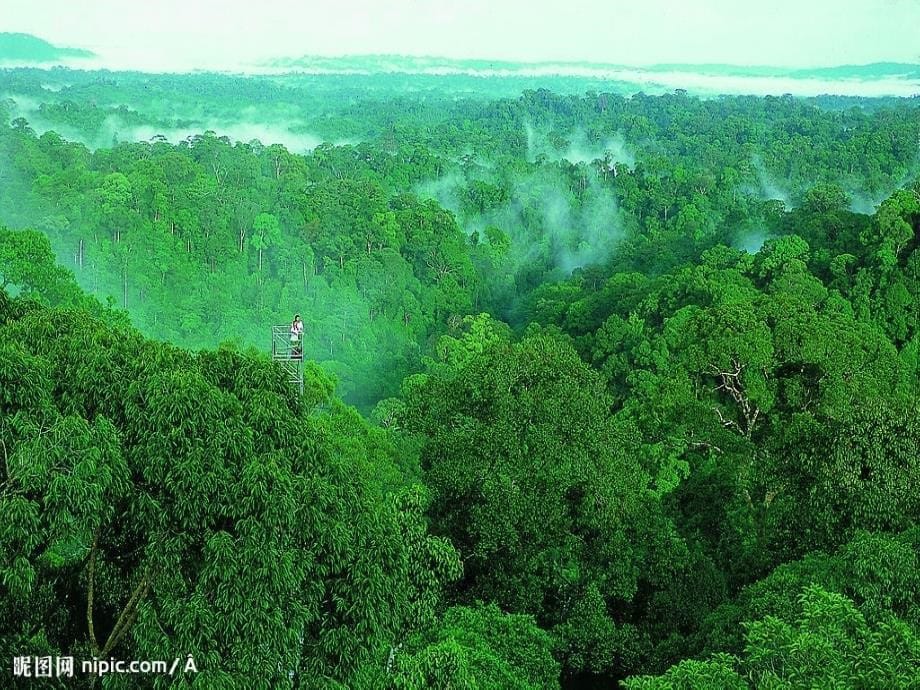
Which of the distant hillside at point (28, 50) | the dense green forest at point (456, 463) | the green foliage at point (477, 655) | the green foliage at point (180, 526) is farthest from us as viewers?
the distant hillside at point (28, 50)

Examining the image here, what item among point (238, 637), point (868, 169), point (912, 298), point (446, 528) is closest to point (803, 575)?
point (446, 528)

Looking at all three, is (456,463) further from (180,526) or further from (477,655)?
(180,526)

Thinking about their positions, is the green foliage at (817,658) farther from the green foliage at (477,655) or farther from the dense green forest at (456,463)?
the green foliage at (477,655)

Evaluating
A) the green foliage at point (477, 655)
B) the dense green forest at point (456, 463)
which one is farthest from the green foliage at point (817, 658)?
the green foliage at point (477, 655)

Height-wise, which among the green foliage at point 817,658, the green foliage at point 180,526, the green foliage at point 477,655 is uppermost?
the green foliage at point 180,526

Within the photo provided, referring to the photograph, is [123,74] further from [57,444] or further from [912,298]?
[57,444]

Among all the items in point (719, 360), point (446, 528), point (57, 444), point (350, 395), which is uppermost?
point (57, 444)

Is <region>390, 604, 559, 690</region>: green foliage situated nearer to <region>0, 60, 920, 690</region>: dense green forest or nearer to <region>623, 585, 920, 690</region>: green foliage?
<region>0, 60, 920, 690</region>: dense green forest
